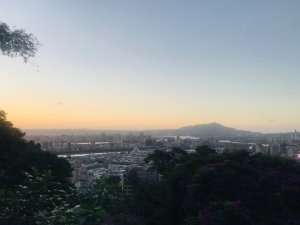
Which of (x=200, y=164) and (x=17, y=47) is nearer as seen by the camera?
(x=17, y=47)

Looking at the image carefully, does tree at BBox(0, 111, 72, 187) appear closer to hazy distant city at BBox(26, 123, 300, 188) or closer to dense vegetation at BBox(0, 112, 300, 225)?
hazy distant city at BBox(26, 123, 300, 188)

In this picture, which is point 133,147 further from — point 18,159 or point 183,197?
point 183,197

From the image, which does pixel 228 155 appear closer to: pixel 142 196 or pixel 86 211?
pixel 142 196

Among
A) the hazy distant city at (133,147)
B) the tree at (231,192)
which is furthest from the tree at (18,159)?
the tree at (231,192)

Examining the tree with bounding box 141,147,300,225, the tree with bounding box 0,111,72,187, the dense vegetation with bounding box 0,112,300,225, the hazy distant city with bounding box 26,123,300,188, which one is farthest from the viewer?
the hazy distant city with bounding box 26,123,300,188

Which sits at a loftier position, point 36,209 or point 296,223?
point 36,209

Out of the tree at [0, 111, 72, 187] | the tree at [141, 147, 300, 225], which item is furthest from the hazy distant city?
the tree at [141, 147, 300, 225]

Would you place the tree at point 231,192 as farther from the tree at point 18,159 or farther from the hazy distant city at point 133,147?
the tree at point 18,159

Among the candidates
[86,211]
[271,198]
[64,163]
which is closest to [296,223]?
[271,198]
